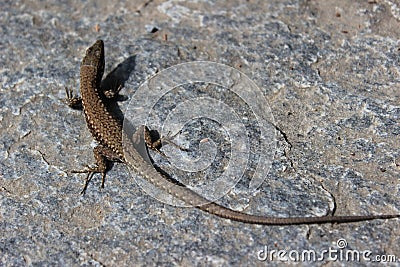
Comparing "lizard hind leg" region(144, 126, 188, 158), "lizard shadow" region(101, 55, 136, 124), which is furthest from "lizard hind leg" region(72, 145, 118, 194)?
"lizard shadow" region(101, 55, 136, 124)

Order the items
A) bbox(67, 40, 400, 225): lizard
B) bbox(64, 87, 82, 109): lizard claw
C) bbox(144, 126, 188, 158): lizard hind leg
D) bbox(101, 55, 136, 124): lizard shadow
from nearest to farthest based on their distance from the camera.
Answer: bbox(67, 40, 400, 225): lizard, bbox(144, 126, 188, 158): lizard hind leg, bbox(64, 87, 82, 109): lizard claw, bbox(101, 55, 136, 124): lizard shadow

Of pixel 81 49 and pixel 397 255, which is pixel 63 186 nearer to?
pixel 81 49

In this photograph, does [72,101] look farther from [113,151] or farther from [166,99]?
[166,99]

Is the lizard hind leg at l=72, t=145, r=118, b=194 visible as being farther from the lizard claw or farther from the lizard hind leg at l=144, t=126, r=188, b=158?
the lizard claw

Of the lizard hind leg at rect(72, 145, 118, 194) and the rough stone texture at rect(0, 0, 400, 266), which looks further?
the lizard hind leg at rect(72, 145, 118, 194)

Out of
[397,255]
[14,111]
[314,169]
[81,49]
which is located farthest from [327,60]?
[14,111]
